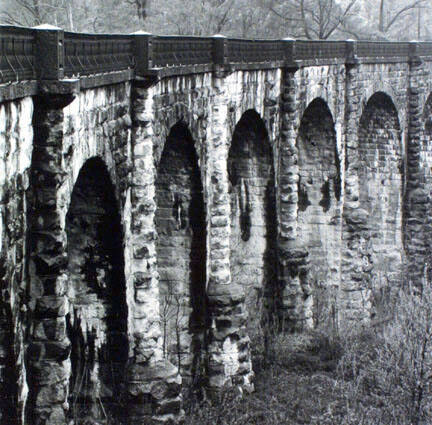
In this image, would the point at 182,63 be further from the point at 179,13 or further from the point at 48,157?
the point at 179,13

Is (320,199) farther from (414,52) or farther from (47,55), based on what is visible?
(47,55)

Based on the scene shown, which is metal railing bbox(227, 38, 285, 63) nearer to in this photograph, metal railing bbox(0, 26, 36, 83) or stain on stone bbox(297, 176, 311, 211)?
stain on stone bbox(297, 176, 311, 211)

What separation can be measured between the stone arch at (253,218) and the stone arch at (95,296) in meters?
6.37

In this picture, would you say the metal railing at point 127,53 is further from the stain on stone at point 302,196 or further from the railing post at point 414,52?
the railing post at point 414,52

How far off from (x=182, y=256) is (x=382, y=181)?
40.7ft

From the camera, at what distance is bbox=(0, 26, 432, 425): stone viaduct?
9.62 meters

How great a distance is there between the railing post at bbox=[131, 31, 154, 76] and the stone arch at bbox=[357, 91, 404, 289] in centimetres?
1403

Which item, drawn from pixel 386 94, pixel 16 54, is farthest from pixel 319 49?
pixel 16 54

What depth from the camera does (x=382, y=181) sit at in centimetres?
2709

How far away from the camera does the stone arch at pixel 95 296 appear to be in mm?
12180

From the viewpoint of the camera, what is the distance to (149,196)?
42.9 feet

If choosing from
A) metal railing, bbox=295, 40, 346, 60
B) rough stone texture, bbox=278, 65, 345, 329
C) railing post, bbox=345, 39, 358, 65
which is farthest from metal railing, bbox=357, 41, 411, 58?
rough stone texture, bbox=278, 65, 345, 329

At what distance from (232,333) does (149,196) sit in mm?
3803

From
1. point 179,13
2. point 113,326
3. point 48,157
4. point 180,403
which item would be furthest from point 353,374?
point 179,13
